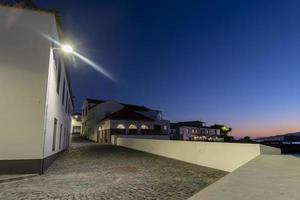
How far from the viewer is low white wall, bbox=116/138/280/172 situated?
26.9 ft

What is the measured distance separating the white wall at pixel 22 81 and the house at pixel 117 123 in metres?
27.1

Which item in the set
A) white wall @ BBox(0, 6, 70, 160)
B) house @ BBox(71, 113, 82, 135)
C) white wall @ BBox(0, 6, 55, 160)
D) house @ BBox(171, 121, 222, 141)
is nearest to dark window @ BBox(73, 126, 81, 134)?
house @ BBox(71, 113, 82, 135)

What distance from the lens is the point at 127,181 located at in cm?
730

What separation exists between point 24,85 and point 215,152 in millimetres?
7966

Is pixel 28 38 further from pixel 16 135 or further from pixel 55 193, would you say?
pixel 55 193

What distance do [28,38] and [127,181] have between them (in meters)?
6.25

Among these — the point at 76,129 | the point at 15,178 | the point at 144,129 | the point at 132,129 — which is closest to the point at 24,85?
the point at 15,178

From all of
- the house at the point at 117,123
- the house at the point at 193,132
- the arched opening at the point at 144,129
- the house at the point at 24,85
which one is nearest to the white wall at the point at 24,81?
the house at the point at 24,85

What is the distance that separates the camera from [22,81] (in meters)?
8.51

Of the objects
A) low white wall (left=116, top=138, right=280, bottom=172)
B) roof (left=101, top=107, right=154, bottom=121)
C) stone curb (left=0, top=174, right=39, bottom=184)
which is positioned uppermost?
roof (left=101, top=107, right=154, bottom=121)

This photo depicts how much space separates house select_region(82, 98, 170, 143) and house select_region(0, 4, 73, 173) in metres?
27.1

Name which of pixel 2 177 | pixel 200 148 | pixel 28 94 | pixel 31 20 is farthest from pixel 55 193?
pixel 200 148

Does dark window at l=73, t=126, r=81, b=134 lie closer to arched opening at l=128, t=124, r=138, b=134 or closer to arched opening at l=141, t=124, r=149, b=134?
arched opening at l=128, t=124, r=138, b=134

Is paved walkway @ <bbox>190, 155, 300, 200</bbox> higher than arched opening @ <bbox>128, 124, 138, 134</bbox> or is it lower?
lower
